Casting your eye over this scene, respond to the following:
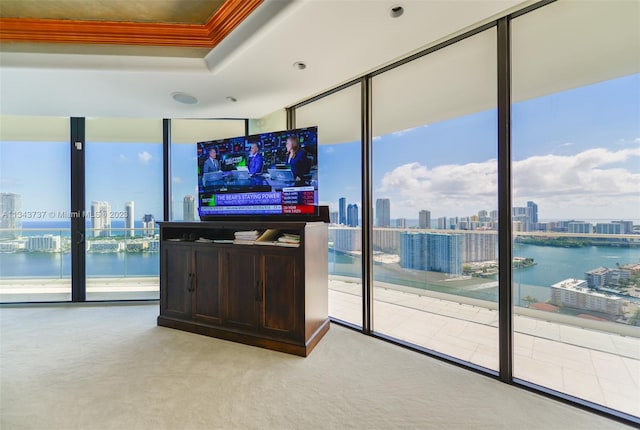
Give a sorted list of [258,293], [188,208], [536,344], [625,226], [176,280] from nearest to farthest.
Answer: [625,226]
[536,344]
[258,293]
[176,280]
[188,208]

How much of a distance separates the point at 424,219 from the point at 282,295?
6.33ft

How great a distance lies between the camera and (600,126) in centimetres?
199

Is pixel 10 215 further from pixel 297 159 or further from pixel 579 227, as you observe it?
pixel 579 227

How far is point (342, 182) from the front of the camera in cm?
351

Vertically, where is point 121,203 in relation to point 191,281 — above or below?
above

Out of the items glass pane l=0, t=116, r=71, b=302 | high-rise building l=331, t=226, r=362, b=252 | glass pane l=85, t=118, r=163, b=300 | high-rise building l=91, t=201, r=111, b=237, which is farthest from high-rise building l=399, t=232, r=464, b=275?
glass pane l=0, t=116, r=71, b=302

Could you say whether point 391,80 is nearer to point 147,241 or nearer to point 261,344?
point 261,344

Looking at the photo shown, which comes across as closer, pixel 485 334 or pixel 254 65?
pixel 254 65

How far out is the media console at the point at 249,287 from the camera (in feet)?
8.10

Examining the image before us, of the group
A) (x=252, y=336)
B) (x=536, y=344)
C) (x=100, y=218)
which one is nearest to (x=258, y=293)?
(x=252, y=336)

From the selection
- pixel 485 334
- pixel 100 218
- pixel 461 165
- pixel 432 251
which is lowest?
pixel 485 334

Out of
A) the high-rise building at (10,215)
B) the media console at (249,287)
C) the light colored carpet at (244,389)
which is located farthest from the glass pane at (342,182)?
the high-rise building at (10,215)

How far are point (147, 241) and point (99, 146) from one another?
4.92 ft

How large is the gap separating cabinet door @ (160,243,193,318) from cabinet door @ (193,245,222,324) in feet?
0.33
